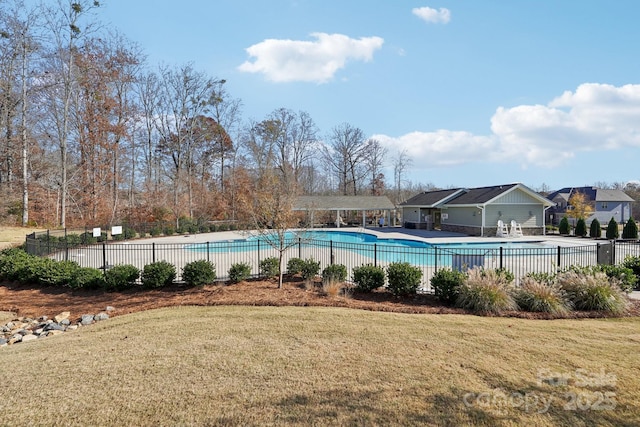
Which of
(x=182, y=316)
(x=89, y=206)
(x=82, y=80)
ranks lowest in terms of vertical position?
(x=182, y=316)

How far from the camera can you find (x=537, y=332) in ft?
18.8

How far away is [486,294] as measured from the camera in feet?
24.1

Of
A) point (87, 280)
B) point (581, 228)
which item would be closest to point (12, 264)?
point (87, 280)

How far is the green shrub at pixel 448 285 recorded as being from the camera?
7852 millimetres

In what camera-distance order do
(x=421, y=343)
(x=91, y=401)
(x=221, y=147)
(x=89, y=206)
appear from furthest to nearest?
(x=221, y=147)
(x=89, y=206)
(x=421, y=343)
(x=91, y=401)

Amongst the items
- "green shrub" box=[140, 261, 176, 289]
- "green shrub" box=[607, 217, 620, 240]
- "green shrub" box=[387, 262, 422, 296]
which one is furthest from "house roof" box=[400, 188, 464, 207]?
"green shrub" box=[140, 261, 176, 289]

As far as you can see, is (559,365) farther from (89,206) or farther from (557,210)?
(557,210)

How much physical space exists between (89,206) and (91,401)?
29286mm

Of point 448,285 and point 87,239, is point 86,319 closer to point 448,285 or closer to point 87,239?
point 448,285

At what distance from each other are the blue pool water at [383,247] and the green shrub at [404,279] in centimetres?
152

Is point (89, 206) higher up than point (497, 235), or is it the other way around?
point (89, 206)

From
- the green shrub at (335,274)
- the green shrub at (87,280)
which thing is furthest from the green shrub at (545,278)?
the green shrub at (87,280)

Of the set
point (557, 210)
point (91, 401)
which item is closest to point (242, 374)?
point (91, 401)

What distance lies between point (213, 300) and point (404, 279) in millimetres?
4619
